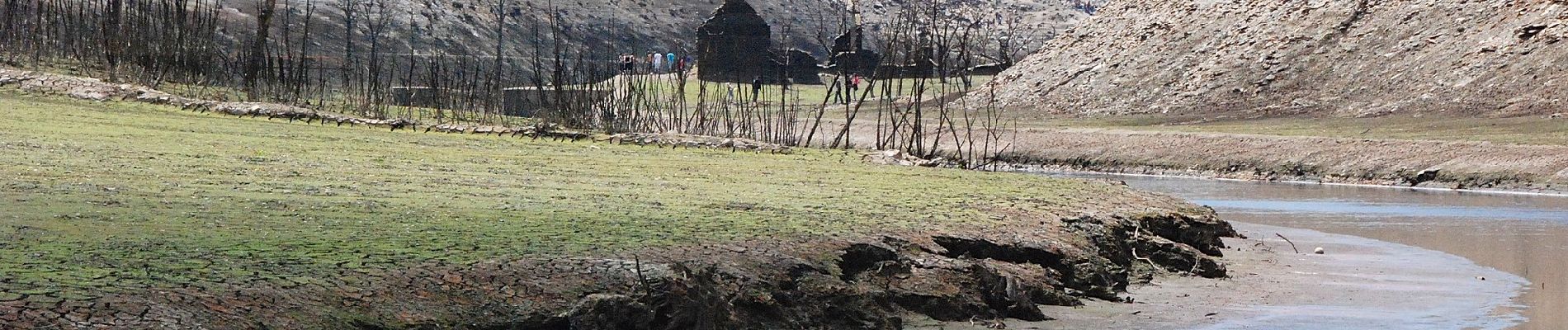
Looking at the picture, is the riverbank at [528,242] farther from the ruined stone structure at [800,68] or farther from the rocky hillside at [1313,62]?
the ruined stone structure at [800,68]

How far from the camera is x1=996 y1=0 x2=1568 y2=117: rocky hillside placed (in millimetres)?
38500

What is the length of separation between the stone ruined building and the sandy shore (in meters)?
46.9

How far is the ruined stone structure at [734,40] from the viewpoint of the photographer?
60.2 metres

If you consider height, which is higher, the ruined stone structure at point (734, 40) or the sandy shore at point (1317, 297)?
the ruined stone structure at point (734, 40)

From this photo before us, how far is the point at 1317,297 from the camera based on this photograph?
1005 cm

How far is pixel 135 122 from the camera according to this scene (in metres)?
17.8

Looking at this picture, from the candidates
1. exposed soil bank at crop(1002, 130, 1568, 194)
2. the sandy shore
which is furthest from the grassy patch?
the sandy shore

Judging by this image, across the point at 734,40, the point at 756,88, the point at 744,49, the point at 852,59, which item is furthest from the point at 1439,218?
the point at 744,49

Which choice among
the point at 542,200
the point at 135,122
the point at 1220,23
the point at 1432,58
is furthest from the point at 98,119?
the point at 1220,23

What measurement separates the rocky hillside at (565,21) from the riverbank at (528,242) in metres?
42.0

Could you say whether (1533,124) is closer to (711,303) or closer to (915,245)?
(915,245)

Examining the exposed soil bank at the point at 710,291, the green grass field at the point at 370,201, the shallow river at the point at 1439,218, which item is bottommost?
the shallow river at the point at 1439,218

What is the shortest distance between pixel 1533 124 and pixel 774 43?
2008 inches

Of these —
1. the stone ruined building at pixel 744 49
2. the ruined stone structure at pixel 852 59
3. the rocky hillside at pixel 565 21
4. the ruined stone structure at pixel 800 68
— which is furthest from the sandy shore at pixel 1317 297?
the ruined stone structure at pixel 800 68
